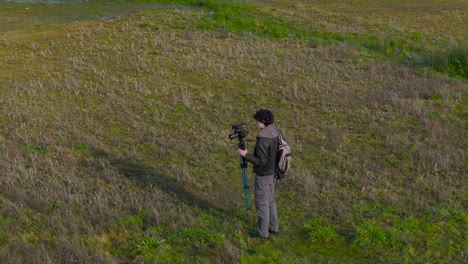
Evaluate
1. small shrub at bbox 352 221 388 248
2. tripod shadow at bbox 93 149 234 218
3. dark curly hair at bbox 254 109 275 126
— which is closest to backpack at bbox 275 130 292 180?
dark curly hair at bbox 254 109 275 126

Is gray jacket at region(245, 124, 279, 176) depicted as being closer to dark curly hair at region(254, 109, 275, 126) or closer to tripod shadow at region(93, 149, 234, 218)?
dark curly hair at region(254, 109, 275, 126)

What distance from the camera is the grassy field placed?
28.6 feet

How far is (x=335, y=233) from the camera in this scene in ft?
29.6

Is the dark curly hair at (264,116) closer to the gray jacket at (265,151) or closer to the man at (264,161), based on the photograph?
the man at (264,161)

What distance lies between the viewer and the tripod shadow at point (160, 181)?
397 inches

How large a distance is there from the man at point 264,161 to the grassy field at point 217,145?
1.92 feet

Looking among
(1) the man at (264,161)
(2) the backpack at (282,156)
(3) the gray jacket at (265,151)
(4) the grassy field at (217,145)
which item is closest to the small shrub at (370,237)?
(4) the grassy field at (217,145)

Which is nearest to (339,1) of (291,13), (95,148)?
(291,13)

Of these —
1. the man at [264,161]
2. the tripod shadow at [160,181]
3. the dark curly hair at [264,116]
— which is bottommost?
the tripod shadow at [160,181]

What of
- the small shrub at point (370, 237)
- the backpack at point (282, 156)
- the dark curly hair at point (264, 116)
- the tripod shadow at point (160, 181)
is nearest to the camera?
the dark curly hair at point (264, 116)

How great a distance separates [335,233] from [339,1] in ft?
137

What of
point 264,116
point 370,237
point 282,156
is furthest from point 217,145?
point 370,237

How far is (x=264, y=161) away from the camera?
8.15m

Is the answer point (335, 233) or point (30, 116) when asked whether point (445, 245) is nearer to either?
point (335, 233)
